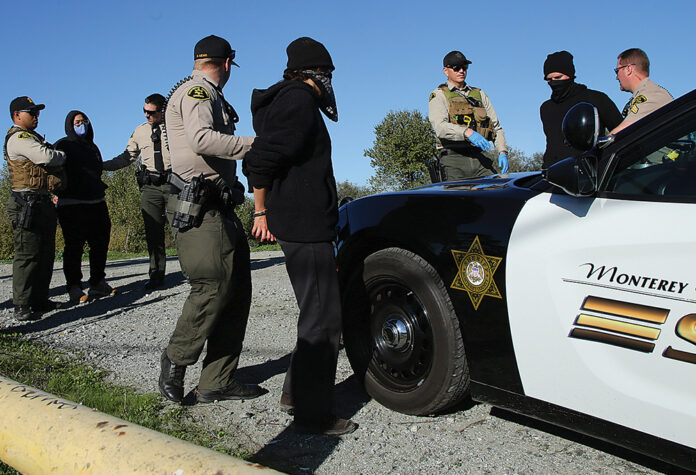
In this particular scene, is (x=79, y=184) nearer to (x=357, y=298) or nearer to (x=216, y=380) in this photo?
(x=216, y=380)

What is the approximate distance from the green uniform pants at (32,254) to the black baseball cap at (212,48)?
3.47 m

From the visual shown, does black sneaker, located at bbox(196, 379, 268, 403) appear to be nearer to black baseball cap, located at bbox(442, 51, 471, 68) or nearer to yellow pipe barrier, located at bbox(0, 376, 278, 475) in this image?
yellow pipe barrier, located at bbox(0, 376, 278, 475)

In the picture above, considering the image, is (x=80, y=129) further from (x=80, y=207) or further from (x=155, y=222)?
(x=155, y=222)

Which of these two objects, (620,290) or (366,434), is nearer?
(620,290)

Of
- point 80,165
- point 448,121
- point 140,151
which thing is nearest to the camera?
point 448,121

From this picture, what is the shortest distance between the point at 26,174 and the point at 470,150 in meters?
4.38

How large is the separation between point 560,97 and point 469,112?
869 millimetres

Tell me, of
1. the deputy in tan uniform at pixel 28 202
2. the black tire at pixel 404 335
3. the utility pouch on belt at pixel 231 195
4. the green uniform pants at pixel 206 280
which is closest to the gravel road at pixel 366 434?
the black tire at pixel 404 335

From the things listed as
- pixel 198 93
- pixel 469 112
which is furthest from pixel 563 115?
pixel 198 93

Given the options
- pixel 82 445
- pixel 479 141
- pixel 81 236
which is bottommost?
pixel 82 445

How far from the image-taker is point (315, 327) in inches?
116

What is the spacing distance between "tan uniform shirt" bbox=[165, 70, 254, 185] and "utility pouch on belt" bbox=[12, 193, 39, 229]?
3.28 m

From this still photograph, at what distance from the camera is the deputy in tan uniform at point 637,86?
4594 millimetres

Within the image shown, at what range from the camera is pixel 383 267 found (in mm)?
3098
